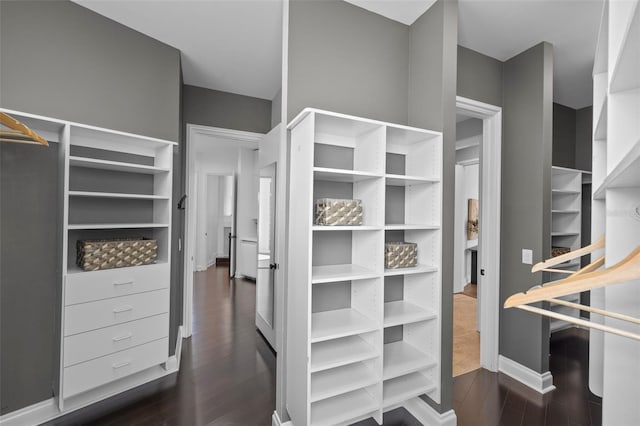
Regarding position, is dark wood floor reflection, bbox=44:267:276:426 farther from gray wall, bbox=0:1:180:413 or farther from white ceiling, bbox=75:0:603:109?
white ceiling, bbox=75:0:603:109

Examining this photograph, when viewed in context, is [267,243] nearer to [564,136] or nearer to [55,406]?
[55,406]

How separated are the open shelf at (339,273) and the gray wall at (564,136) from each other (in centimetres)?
373

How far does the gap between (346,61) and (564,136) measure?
383 centimetres

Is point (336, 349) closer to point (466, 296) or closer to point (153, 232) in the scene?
point (153, 232)

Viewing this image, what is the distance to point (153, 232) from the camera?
258cm

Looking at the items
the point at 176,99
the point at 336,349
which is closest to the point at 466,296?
the point at 336,349

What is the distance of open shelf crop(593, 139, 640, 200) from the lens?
642 millimetres

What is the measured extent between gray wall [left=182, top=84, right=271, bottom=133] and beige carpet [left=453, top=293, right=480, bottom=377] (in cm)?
359

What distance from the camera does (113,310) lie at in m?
2.12

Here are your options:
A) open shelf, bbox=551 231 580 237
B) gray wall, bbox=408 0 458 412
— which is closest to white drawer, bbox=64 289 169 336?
→ gray wall, bbox=408 0 458 412

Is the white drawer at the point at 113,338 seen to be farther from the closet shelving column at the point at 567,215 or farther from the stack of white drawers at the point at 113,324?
the closet shelving column at the point at 567,215

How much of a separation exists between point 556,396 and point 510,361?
0.39 meters

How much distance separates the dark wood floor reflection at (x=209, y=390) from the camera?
6.70 feet

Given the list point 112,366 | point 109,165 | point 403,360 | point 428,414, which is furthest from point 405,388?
point 109,165
